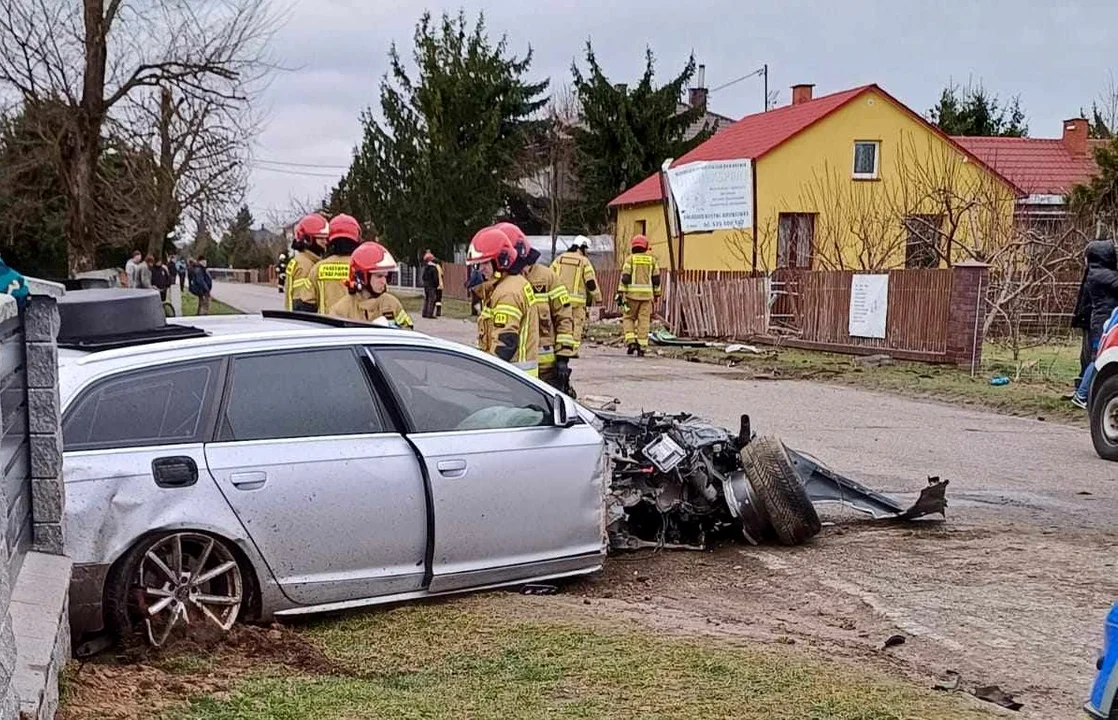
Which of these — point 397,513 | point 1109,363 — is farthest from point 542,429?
point 1109,363

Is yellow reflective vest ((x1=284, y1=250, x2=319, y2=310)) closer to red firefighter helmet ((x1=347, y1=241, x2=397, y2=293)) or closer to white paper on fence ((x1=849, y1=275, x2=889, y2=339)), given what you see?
red firefighter helmet ((x1=347, y1=241, x2=397, y2=293))

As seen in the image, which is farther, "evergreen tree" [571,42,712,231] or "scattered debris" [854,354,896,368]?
"evergreen tree" [571,42,712,231]

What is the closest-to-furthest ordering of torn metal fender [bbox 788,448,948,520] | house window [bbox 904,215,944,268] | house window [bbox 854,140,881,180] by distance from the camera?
torn metal fender [bbox 788,448,948,520] < house window [bbox 904,215,944,268] < house window [bbox 854,140,881,180]

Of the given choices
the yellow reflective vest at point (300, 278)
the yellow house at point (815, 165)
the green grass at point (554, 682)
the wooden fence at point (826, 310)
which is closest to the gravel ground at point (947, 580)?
the green grass at point (554, 682)

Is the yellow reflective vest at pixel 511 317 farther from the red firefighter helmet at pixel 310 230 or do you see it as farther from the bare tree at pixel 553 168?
the bare tree at pixel 553 168

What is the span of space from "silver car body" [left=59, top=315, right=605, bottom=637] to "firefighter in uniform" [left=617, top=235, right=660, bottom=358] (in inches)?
531

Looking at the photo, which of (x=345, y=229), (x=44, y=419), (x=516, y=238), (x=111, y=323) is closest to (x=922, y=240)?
(x=516, y=238)

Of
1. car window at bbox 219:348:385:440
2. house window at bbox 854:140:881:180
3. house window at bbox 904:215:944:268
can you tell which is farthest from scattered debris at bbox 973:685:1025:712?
house window at bbox 854:140:881:180

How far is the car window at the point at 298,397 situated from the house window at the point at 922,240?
56.3 feet

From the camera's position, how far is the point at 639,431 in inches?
276

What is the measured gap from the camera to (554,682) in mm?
4520

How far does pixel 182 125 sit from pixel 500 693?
2158cm

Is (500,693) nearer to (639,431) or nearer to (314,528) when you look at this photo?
(314,528)

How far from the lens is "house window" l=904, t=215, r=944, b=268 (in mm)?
21641
